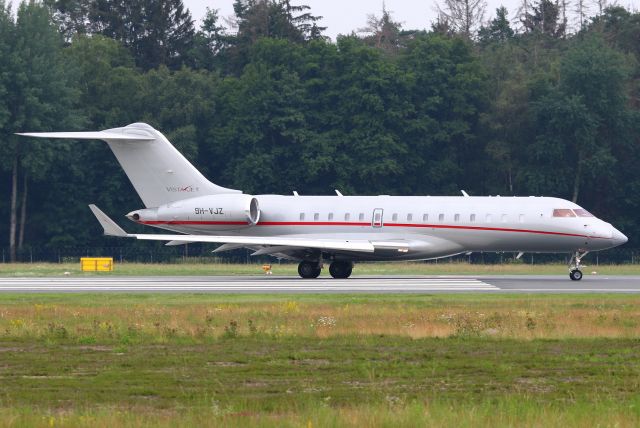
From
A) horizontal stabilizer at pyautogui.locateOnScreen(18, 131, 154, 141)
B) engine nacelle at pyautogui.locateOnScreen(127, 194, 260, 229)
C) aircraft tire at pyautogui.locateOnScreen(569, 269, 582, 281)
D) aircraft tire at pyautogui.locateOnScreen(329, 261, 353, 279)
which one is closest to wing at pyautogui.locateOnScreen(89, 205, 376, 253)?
aircraft tire at pyautogui.locateOnScreen(329, 261, 353, 279)

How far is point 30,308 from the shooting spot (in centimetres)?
2662

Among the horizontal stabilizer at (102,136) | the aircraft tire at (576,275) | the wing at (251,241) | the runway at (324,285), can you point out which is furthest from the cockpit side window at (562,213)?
the horizontal stabilizer at (102,136)

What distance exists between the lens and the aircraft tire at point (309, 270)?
41.0 meters

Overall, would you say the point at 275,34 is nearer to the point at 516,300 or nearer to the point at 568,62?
the point at 568,62

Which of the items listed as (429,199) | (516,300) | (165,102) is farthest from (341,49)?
(516,300)

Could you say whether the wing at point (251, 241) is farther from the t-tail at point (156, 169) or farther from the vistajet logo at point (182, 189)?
the t-tail at point (156, 169)

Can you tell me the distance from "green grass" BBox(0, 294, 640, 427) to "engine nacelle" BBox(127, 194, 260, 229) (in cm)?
1504

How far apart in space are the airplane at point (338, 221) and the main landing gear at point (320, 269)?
1.3 inches

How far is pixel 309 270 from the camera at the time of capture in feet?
135

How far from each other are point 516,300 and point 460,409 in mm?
16191

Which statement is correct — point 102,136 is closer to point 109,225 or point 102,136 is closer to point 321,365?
point 109,225

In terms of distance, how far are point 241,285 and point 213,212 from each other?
19.4 feet

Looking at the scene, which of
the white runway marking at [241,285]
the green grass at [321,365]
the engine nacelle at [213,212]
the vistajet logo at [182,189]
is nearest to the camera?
the green grass at [321,365]

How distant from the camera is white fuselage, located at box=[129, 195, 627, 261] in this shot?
39656mm
